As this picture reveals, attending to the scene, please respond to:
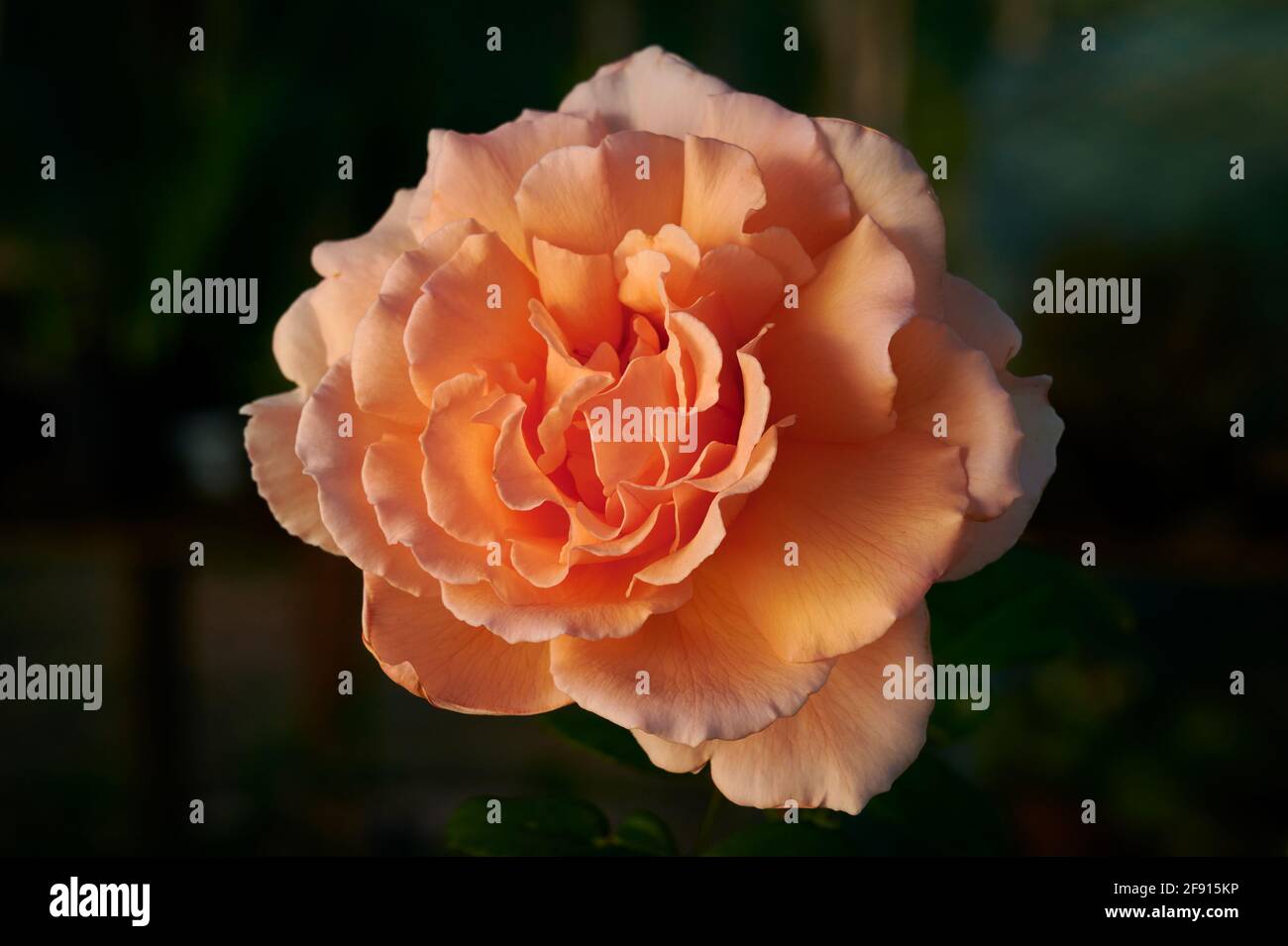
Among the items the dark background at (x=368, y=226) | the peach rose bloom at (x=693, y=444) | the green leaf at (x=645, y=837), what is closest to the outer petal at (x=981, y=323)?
the peach rose bloom at (x=693, y=444)

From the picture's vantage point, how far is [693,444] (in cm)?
28

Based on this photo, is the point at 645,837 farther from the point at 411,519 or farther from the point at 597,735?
the point at 411,519

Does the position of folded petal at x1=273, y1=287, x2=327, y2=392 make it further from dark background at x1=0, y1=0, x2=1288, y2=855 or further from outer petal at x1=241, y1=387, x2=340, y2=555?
dark background at x1=0, y1=0, x2=1288, y2=855

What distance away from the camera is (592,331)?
1.00ft

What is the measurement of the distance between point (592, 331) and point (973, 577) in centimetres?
19

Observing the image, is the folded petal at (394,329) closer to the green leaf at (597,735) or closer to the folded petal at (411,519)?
the folded petal at (411,519)

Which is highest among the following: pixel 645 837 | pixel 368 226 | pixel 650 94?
pixel 368 226

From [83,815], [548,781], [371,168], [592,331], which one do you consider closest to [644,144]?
[592,331]

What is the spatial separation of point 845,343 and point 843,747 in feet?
0.33

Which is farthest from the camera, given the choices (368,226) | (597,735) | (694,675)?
(368,226)

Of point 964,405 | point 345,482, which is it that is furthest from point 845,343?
point 345,482

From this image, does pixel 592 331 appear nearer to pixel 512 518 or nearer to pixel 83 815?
pixel 512 518

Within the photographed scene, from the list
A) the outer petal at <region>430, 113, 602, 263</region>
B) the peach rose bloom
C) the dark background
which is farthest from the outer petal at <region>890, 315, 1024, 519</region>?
the dark background

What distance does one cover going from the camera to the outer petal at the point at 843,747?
0.27 meters
